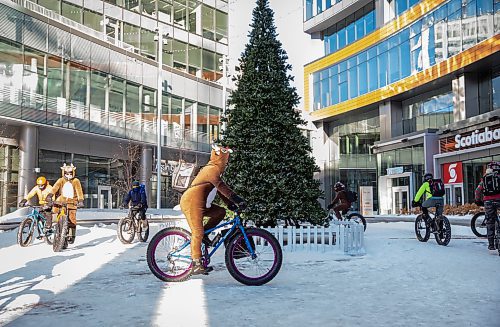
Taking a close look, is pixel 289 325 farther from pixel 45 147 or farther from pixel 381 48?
pixel 381 48

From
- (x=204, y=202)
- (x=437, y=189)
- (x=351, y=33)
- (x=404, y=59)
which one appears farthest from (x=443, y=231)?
(x=351, y=33)

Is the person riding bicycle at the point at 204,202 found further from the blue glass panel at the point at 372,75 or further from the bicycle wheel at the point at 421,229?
the blue glass panel at the point at 372,75

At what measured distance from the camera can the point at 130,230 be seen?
44.1 feet

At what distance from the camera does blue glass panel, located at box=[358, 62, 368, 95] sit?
4141 cm

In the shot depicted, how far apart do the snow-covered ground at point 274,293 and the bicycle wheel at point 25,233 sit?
2.32 metres

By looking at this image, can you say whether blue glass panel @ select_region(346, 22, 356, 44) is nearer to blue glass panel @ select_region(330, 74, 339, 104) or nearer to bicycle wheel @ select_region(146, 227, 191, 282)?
blue glass panel @ select_region(330, 74, 339, 104)

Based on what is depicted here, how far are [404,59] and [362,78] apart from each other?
17.2 ft

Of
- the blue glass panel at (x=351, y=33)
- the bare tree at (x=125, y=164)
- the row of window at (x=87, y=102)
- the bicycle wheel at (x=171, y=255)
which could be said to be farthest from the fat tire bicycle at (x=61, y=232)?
the blue glass panel at (x=351, y=33)

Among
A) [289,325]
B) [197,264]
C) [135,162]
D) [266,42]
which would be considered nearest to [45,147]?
[135,162]

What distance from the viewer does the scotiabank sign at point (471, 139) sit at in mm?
28480

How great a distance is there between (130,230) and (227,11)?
41.1 m

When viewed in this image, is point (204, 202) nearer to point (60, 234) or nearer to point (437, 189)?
point (60, 234)

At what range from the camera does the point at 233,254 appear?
6.66 metres

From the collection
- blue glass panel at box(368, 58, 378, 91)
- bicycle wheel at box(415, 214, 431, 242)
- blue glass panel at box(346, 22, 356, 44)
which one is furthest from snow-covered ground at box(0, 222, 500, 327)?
blue glass panel at box(346, 22, 356, 44)
